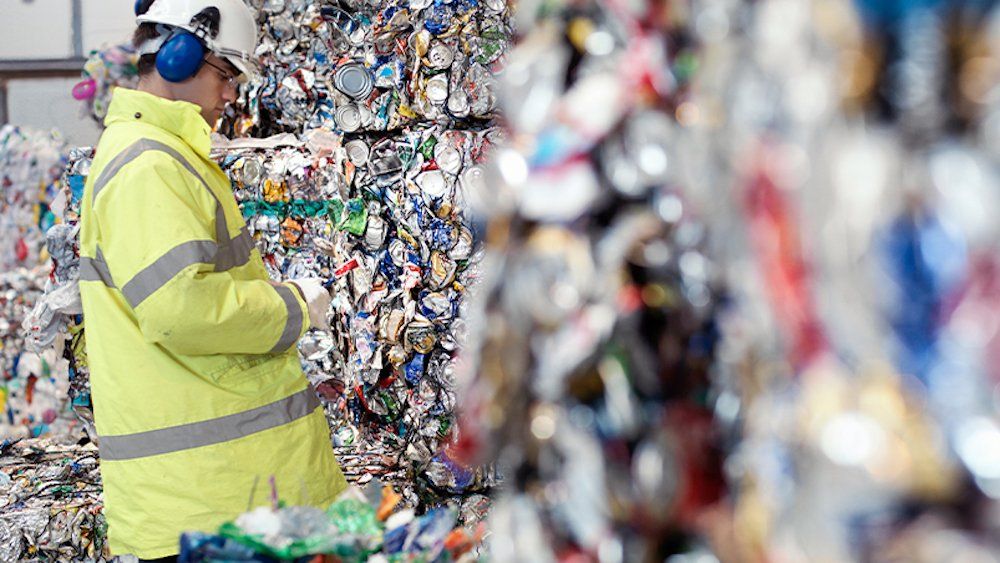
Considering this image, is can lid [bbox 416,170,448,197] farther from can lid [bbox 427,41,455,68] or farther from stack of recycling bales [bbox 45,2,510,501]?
can lid [bbox 427,41,455,68]

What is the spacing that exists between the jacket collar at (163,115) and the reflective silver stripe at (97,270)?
0.93 ft

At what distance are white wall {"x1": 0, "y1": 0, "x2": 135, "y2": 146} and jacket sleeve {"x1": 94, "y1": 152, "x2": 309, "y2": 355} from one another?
389 cm

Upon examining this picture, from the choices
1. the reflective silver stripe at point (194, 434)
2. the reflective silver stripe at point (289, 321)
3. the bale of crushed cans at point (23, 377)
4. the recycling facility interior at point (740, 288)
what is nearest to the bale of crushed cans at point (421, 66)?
the reflective silver stripe at point (289, 321)

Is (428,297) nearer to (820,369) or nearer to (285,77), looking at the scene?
(285,77)

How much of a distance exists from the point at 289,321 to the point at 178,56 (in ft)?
1.97

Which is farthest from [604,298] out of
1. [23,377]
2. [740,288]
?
[23,377]

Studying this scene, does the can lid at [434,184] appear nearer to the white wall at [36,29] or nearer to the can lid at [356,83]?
the can lid at [356,83]

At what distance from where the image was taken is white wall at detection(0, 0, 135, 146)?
5457mm

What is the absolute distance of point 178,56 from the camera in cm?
210

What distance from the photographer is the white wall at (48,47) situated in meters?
5.46

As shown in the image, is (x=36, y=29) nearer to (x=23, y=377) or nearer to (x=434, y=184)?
(x=23, y=377)

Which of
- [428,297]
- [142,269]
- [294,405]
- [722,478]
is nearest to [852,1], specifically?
[722,478]

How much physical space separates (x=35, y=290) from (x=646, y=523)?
477cm

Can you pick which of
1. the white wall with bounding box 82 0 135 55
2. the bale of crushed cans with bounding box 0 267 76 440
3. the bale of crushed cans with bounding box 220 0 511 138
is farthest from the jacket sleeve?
the white wall with bounding box 82 0 135 55
